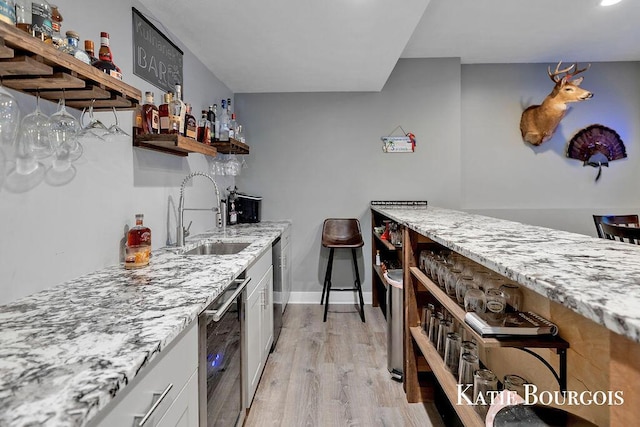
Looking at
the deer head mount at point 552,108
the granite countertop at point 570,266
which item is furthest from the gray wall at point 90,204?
the deer head mount at point 552,108

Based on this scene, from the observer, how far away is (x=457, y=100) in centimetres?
379

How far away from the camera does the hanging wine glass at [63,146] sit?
3.89 feet

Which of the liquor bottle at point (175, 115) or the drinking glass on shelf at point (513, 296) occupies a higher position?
the liquor bottle at point (175, 115)

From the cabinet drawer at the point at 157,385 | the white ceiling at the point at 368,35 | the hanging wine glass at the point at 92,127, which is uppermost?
the white ceiling at the point at 368,35

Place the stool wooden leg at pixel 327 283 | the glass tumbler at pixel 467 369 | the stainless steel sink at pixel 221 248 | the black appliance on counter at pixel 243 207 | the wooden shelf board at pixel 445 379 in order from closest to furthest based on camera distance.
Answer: the wooden shelf board at pixel 445 379 → the glass tumbler at pixel 467 369 → the stainless steel sink at pixel 221 248 → the stool wooden leg at pixel 327 283 → the black appliance on counter at pixel 243 207

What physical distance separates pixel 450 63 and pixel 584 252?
329 centimetres

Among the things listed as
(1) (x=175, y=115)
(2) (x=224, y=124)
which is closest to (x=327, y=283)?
(2) (x=224, y=124)

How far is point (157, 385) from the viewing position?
2.72 ft

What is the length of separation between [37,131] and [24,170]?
0.45 ft

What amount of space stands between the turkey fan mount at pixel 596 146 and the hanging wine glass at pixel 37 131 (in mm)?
4645

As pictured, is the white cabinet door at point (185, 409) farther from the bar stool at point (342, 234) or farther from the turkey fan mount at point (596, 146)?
the turkey fan mount at point (596, 146)

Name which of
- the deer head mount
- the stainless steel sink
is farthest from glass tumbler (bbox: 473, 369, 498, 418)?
the deer head mount

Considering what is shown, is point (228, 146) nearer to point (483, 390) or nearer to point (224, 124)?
point (224, 124)

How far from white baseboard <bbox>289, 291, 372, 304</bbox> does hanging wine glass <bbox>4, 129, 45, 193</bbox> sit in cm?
298
